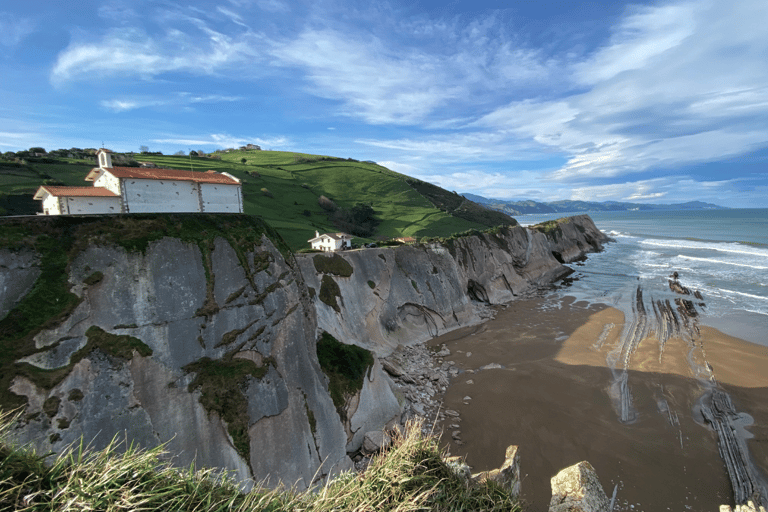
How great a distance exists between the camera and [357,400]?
1780 cm

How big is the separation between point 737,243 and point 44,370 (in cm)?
12560

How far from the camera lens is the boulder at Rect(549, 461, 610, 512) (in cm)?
604

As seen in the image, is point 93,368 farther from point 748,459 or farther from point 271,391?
point 748,459

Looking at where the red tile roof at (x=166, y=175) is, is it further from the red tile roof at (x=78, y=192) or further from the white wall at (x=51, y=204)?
the white wall at (x=51, y=204)

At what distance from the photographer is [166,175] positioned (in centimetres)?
1834

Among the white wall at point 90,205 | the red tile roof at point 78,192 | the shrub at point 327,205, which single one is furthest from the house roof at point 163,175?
the shrub at point 327,205

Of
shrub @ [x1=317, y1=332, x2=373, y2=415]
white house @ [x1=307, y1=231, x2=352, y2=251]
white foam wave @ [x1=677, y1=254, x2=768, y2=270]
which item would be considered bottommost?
shrub @ [x1=317, y1=332, x2=373, y2=415]

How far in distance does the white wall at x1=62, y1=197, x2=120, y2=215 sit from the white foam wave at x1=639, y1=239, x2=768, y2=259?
101729mm

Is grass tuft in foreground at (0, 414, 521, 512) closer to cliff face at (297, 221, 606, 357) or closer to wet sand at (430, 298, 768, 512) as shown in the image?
wet sand at (430, 298, 768, 512)

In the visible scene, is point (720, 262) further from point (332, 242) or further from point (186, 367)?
point (186, 367)

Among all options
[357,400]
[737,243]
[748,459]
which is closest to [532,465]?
[357,400]

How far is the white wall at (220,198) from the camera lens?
19.9 metres

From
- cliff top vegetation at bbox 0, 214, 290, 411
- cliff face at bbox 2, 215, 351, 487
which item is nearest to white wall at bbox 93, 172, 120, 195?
cliff top vegetation at bbox 0, 214, 290, 411

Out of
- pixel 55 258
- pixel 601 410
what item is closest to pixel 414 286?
pixel 601 410
